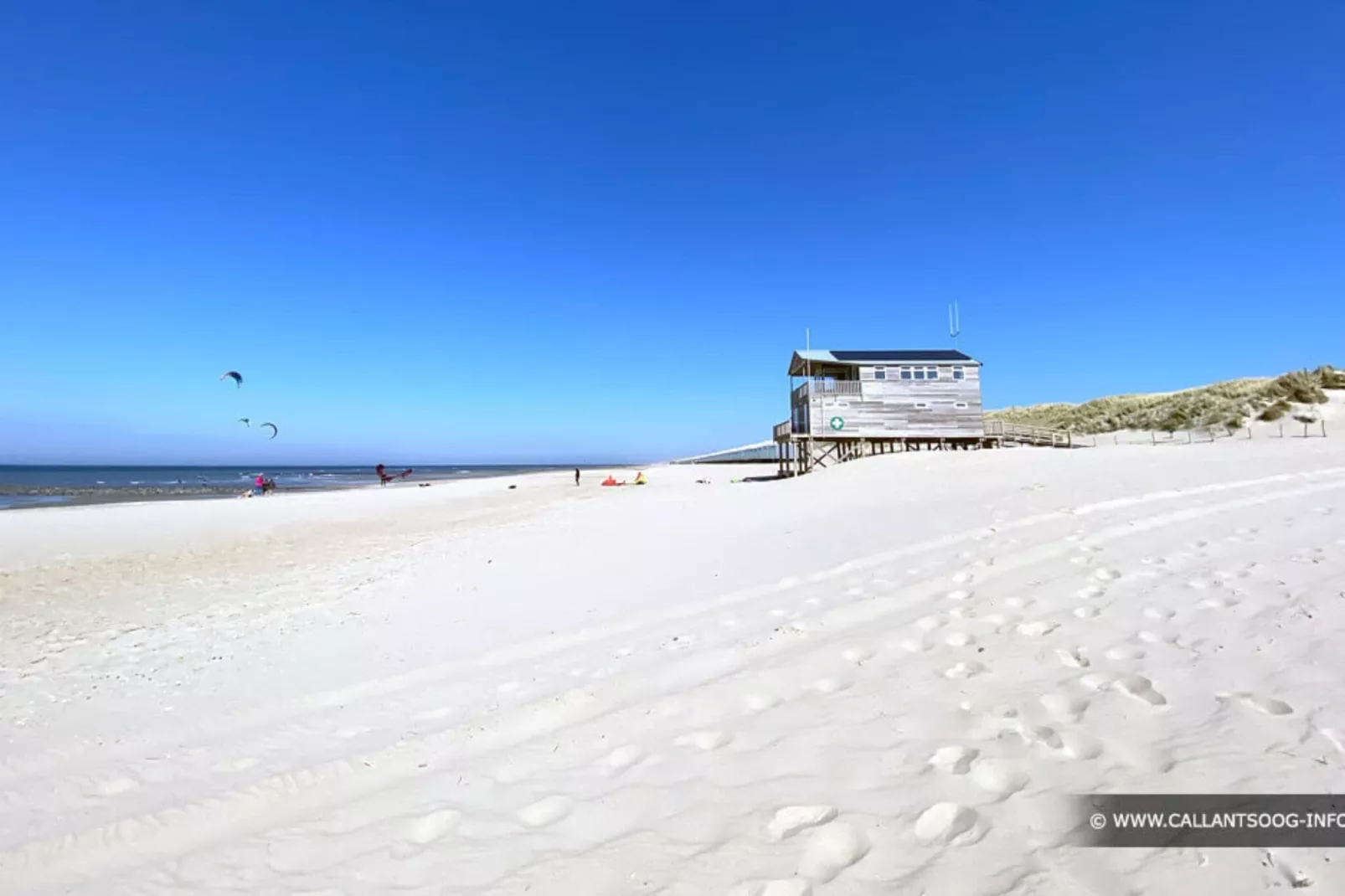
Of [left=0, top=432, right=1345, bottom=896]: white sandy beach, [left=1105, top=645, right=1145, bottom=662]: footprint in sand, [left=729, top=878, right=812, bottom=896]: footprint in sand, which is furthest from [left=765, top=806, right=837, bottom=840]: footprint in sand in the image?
[left=1105, top=645, right=1145, bottom=662]: footprint in sand

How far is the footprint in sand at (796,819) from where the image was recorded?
268 centimetres

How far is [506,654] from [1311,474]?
16739 mm

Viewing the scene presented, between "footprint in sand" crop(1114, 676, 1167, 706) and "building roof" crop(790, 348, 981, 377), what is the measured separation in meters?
27.8

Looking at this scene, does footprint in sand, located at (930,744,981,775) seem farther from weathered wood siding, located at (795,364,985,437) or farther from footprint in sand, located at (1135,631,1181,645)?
weathered wood siding, located at (795,364,985,437)

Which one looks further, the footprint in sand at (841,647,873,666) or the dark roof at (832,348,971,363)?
the dark roof at (832,348,971,363)

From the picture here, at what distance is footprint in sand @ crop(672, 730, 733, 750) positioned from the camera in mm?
3508

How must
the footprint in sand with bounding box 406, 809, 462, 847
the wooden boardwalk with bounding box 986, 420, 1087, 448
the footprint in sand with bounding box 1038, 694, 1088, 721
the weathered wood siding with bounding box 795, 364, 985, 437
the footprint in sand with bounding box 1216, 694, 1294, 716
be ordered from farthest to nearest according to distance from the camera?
the wooden boardwalk with bounding box 986, 420, 1087, 448
the weathered wood siding with bounding box 795, 364, 985, 437
the footprint in sand with bounding box 1038, 694, 1088, 721
the footprint in sand with bounding box 1216, 694, 1294, 716
the footprint in sand with bounding box 406, 809, 462, 847

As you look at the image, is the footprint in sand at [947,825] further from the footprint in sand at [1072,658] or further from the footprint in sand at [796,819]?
the footprint in sand at [1072,658]

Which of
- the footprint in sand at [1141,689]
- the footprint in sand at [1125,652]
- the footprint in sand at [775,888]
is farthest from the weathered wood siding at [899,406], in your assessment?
the footprint in sand at [775,888]

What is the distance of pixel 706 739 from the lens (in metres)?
3.58

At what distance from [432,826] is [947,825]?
2359 millimetres

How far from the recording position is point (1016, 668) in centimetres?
402

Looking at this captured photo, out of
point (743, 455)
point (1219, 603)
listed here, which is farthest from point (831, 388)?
point (743, 455)

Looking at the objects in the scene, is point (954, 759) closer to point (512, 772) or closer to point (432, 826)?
point (512, 772)
